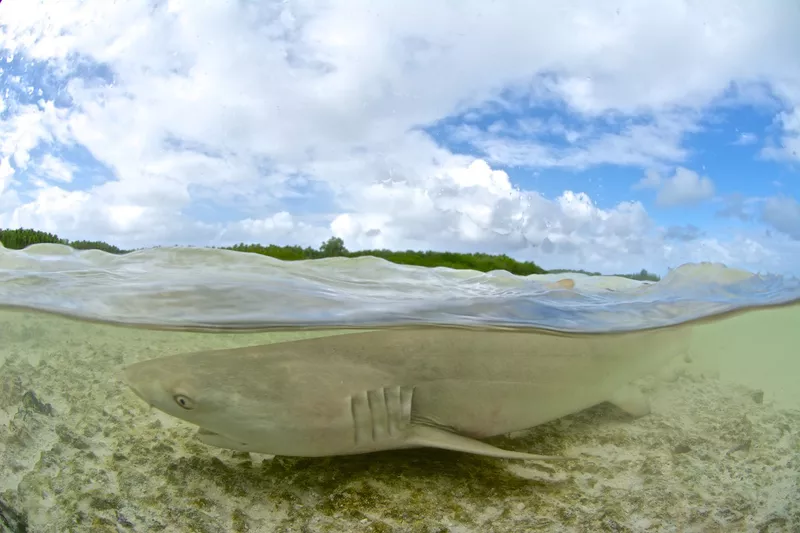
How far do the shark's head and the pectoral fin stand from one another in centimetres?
77

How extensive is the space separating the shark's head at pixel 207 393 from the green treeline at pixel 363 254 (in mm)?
1106

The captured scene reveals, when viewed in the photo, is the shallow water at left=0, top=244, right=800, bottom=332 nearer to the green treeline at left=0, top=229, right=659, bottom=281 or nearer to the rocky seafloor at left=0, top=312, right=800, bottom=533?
the green treeline at left=0, top=229, right=659, bottom=281

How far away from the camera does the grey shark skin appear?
255cm

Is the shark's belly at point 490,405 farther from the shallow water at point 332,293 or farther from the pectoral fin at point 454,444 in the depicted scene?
the shallow water at point 332,293

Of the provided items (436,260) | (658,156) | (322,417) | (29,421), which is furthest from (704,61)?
(29,421)

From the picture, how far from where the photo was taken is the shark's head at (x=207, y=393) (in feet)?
8.18

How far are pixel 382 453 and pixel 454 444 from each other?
0.48 m

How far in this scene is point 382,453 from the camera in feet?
9.27

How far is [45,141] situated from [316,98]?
80.0 inches

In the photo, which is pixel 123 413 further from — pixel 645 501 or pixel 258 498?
pixel 645 501

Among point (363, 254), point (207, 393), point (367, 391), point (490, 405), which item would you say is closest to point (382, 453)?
point (367, 391)

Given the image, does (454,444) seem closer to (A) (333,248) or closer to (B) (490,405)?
(B) (490,405)

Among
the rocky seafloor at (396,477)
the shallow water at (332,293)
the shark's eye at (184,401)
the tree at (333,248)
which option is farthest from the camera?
the shallow water at (332,293)

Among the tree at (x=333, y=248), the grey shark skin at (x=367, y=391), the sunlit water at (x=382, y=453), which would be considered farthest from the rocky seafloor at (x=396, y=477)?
the tree at (x=333, y=248)
